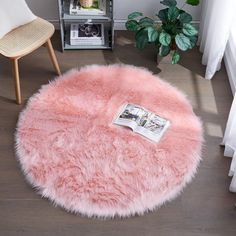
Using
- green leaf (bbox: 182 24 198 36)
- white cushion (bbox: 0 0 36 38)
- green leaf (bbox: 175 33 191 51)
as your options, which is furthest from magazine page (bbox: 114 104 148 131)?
white cushion (bbox: 0 0 36 38)

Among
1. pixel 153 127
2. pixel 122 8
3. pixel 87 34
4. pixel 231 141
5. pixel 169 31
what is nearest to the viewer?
pixel 231 141

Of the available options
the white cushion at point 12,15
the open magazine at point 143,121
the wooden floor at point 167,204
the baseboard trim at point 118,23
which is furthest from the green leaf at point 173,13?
the white cushion at point 12,15

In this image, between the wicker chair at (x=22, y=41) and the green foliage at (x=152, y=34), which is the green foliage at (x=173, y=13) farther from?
the wicker chair at (x=22, y=41)

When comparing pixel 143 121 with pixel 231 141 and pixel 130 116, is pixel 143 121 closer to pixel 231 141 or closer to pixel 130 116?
pixel 130 116

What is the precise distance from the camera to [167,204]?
202 centimetres

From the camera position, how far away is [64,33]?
2.98 metres

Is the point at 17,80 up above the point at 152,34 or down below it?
below

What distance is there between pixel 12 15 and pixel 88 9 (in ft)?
1.80

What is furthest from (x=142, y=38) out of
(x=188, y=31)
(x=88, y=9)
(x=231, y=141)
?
(x=231, y=141)

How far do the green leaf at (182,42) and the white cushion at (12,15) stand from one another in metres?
0.94

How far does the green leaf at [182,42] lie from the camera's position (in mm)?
2565

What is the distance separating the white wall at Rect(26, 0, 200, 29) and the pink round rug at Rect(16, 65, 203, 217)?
1.85 feet

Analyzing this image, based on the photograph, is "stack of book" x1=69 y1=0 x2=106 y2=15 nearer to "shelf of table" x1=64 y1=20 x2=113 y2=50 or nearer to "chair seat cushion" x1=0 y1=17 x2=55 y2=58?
"shelf of table" x1=64 y1=20 x2=113 y2=50

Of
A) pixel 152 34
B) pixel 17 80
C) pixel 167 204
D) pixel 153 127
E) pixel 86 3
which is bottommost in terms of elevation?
pixel 167 204
